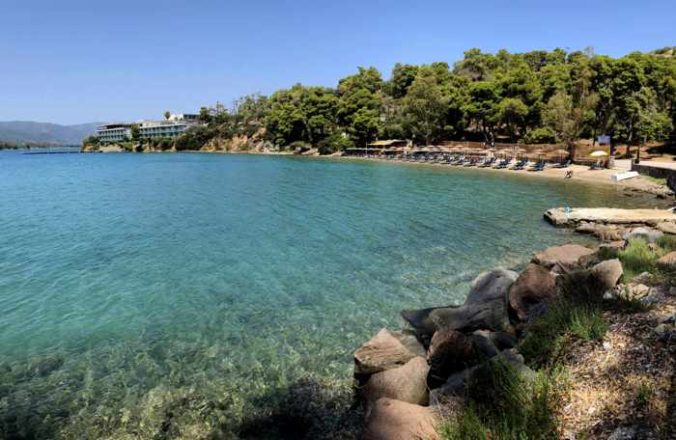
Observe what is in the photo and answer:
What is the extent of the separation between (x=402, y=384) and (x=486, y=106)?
81.0m

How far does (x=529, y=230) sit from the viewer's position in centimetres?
2303

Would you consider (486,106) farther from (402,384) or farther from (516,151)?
(402,384)

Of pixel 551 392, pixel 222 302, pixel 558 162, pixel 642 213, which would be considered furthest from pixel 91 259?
pixel 558 162

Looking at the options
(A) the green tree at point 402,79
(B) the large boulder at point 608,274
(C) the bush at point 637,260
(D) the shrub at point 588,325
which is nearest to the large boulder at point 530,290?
(B) the large boulder at point 608,274

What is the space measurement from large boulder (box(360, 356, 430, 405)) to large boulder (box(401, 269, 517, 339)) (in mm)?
2710

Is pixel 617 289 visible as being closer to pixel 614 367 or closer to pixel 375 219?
pixel 614 367

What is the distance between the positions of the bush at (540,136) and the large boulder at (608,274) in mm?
67052

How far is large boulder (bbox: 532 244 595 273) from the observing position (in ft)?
43.1

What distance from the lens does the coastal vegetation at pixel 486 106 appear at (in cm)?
5994

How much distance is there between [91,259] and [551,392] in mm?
18289

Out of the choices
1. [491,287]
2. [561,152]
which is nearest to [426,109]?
[561,152]

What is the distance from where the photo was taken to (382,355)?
817 cm

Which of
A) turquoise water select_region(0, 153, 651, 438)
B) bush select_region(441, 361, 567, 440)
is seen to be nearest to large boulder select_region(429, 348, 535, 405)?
bush select_region(441, 361, 567, 440)

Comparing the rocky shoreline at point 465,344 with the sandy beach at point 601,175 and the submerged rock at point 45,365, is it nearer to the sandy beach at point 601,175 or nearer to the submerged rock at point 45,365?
the submerged rock at point 45,365
